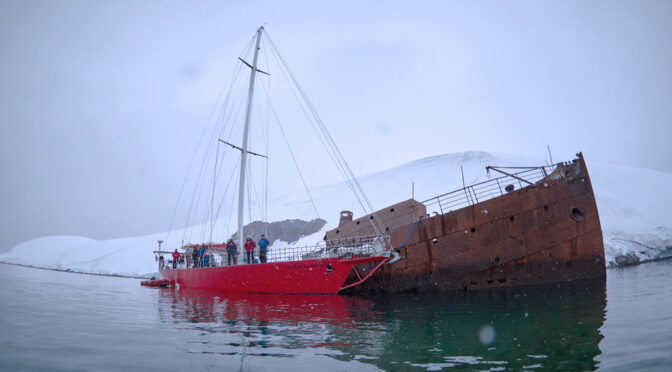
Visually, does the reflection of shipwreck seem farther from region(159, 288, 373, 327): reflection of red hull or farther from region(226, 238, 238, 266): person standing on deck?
region(226, 238, 238, 266): person standing on deck

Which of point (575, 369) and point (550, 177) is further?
point (550, 177)

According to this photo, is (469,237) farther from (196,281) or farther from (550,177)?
(196,281)

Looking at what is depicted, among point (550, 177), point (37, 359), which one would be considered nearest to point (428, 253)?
point (550, 177)

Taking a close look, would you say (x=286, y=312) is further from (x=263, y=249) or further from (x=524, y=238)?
(x=524, y=238)

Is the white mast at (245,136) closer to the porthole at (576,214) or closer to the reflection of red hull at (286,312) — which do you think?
the reflection of red hull at (286,312)

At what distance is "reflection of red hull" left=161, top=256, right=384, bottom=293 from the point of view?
1573 cm

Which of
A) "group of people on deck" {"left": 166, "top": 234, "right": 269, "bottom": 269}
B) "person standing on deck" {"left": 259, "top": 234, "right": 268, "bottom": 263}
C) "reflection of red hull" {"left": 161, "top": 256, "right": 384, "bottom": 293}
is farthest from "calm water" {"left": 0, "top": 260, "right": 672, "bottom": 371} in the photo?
"group of people on deck" {"left": 166, "top": 234, "right": 269, "bottom": 269}

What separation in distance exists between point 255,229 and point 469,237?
41.7 m

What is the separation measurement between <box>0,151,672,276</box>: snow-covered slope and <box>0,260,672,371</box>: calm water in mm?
22894

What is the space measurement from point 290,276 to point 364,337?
962 centimetres

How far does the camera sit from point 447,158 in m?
75.8

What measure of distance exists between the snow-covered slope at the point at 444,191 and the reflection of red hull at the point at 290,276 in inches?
856

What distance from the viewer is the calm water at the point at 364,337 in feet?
17.0

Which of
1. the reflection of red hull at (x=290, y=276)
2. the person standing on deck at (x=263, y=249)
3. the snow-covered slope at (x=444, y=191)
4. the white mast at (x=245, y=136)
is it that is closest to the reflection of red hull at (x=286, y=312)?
the reflection of red hull at (x=290, y=276)
